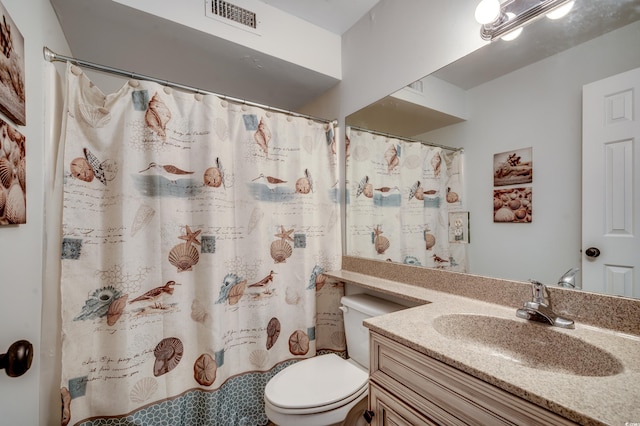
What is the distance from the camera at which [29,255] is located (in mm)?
964

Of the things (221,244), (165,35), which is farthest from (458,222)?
(165,35)

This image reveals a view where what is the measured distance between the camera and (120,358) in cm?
118

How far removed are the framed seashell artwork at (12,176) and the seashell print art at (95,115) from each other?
0.33 m

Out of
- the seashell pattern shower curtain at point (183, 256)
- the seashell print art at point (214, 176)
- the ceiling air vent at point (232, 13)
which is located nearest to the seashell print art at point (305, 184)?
the seashell pattern shower curtain at point (183, 256)

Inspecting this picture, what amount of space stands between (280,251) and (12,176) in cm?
116

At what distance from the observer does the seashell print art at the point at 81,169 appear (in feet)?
3.75

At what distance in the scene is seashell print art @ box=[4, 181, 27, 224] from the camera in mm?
776

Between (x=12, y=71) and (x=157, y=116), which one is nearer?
(x=12, y=71)

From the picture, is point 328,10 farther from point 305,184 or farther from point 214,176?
point 214,176

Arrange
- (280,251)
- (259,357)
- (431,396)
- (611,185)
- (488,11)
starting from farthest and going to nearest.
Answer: (280,251), (259,357), (488,11), (611,185), (431,396)

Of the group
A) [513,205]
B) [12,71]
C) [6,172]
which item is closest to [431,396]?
[513,205]

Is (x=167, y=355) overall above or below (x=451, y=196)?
below

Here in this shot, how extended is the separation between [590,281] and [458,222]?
510 mm

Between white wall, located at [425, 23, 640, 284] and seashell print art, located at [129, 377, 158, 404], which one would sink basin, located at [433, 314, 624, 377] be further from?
seashell print art, located at [129, 377, 158, 404]
